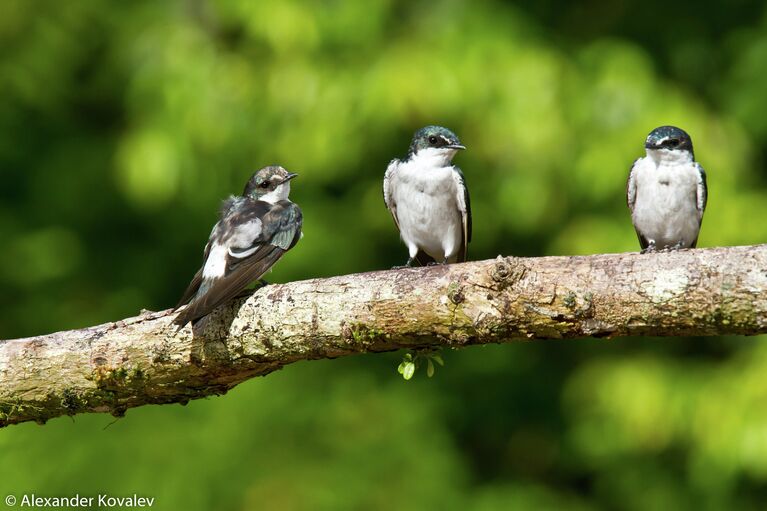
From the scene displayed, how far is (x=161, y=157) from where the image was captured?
816 centimetres

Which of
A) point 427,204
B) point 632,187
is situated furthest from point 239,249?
point 632,187

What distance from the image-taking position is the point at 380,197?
29.5 feet

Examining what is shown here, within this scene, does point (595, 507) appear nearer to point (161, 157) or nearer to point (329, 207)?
point (329, 207)

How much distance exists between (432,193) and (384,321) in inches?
77.3

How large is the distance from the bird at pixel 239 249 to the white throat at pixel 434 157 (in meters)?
0.77

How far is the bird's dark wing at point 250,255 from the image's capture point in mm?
4297

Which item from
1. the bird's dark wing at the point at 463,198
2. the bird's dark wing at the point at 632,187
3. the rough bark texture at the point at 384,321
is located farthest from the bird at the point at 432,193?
the rough bark texture at the point at 384,321

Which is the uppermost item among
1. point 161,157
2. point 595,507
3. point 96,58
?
point 96,58

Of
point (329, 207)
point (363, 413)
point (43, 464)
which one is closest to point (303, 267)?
point (329, 207)

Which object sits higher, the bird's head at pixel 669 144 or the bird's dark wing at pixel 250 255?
the bird's head at pixel 669 144

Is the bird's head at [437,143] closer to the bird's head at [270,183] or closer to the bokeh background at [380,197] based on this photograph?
the bird's head at [270,183]

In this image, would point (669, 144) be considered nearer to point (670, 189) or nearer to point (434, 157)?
point (670, 189)

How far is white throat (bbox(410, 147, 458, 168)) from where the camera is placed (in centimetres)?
591

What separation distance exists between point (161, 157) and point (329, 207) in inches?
67.1
